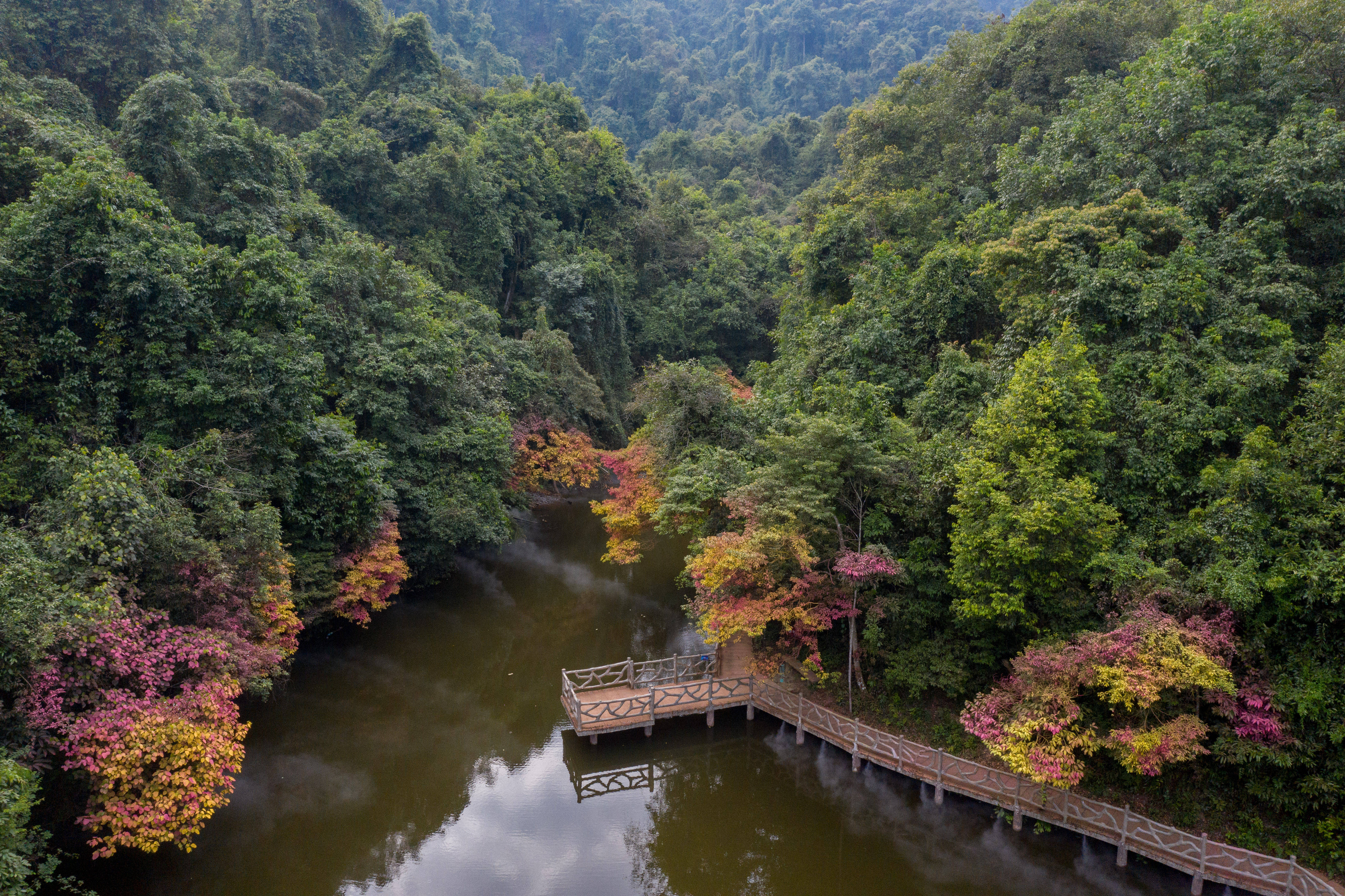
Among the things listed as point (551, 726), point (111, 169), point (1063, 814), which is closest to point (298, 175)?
point (111, 169)

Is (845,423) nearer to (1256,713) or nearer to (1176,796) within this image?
(1256,713)

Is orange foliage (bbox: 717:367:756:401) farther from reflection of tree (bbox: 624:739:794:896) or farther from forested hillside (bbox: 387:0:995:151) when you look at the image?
forested hillside (bbox: 387:0:995:151)

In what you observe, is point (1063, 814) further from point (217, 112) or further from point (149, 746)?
point (217, 112)

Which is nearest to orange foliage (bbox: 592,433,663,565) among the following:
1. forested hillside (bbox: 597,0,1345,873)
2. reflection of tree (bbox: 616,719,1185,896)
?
forested hillside (bbox: 597,0,1345,873)

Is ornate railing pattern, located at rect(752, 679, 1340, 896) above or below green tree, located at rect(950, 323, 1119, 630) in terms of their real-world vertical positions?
below

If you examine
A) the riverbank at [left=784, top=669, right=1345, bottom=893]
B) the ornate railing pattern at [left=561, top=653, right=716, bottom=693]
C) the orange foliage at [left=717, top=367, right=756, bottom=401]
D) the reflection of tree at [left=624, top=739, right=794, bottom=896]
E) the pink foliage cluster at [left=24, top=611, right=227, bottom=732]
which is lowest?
the reflection of tree at [left=624, top=739, right=794, bottom=896]

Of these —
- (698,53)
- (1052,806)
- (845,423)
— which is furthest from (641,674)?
(698,53)

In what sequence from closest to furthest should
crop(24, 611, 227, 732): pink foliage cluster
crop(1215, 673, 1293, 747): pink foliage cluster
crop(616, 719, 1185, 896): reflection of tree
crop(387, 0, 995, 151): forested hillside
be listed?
crop(24, 611, 227, 732): pink foliage cluster < crop(1215, 673, 1293, 747): pink foliage cluster < crop(616, 719, 1185, 896): reflection of tree < crop(387, 0, 995, 151): forested hillside
